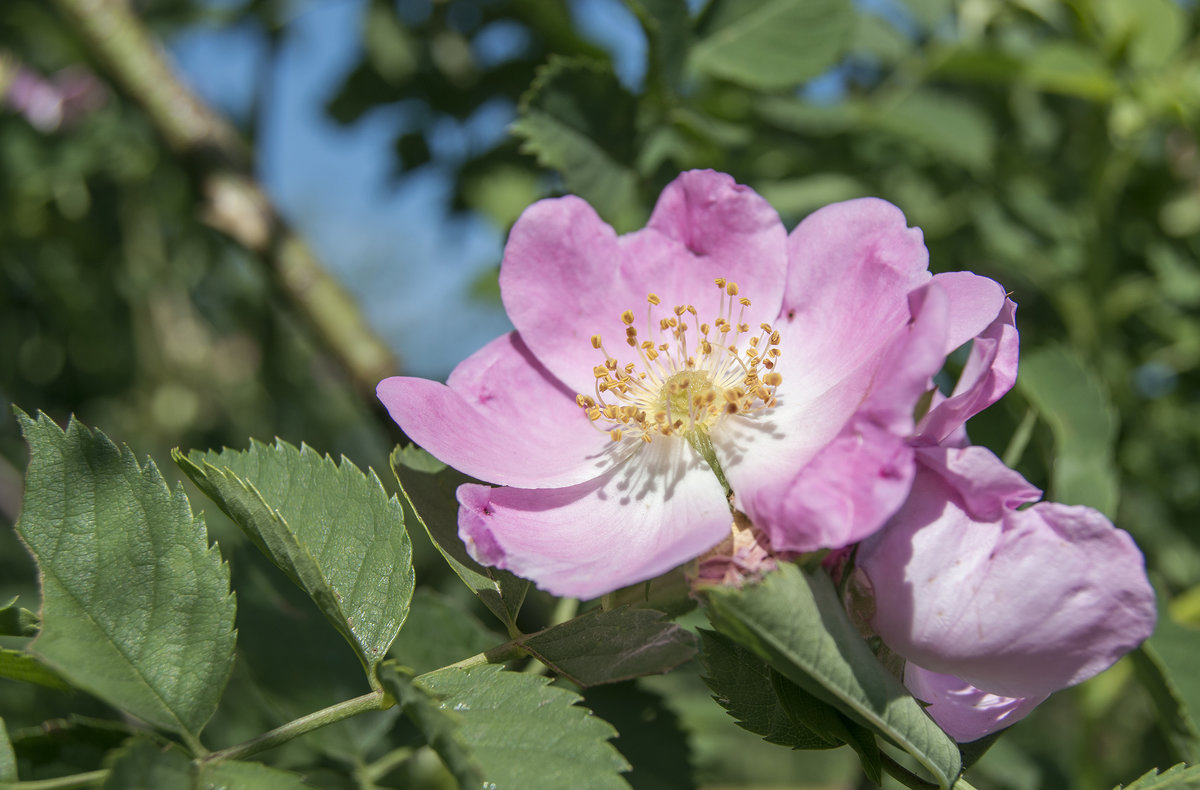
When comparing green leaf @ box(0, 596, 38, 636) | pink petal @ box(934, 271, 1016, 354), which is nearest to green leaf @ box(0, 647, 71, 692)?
green leaf @ box(0, 596, 38, 636)

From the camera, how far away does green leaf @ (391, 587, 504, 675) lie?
3.53 ft

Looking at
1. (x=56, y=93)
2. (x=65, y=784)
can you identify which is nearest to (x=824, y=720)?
(x=65, y=784)

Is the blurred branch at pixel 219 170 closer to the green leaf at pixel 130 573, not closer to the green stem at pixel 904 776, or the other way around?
the green leaf at pixel 130 573

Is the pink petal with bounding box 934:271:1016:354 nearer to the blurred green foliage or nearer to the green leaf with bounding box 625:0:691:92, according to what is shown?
the blurred green foliage

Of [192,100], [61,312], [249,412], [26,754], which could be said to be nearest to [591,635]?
[26,754]

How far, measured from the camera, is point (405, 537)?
837 mm

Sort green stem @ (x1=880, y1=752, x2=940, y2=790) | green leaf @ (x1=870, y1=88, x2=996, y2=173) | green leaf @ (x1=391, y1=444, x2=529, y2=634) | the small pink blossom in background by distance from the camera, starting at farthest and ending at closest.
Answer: the small pink blossom in background
green leaf @ (x1=870, y1=88, x2=996, y2=173)
green leaf @ (x1=391, y1=444, x2=529, y2=634)
green stem @ (x1=880, y1=752, x2=940, y2=790)

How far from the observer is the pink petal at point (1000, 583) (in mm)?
675

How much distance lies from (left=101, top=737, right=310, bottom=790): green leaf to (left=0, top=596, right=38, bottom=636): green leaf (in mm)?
151

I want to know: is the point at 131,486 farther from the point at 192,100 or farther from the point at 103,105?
the point at 103,105

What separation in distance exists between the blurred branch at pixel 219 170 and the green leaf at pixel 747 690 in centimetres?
100

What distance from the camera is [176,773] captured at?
70 centimetres

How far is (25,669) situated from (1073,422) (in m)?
1.15

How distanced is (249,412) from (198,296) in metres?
0.46
